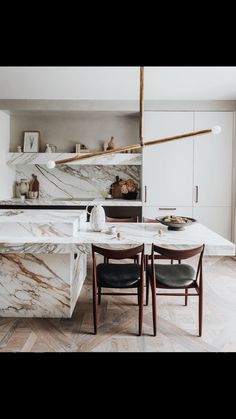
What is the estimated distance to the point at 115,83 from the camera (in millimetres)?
4301

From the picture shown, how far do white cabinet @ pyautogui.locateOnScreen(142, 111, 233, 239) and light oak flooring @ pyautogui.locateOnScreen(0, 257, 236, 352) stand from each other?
2.03 m

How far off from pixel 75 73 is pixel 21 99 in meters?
1.71

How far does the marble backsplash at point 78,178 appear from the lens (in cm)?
594

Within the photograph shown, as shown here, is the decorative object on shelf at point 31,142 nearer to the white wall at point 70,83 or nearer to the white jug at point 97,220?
the white wall at point 70,83

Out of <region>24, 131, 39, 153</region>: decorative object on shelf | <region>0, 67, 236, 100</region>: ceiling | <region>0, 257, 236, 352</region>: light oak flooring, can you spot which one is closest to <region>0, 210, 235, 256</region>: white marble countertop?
<region>0, 257, 236, 352</region>: light oak flooring

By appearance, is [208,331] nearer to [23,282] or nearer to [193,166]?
[23,282]

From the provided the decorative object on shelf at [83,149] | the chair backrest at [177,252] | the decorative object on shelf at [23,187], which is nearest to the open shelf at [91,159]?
the decorative object on shelf at [83,149]

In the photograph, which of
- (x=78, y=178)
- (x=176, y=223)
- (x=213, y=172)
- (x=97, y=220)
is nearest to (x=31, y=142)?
(x=78, y=178)

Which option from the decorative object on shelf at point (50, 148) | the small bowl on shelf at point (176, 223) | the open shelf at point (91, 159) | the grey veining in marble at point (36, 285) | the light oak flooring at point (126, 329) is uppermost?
the decorative object on shelf at point (50, 148)

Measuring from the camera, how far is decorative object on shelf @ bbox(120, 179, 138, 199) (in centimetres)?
568

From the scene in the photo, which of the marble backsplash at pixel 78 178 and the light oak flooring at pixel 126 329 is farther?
the marble backsplash at pixel 78 178

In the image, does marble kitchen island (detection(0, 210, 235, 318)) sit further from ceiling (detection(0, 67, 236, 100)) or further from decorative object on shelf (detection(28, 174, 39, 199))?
decorative object on shelf (detection(28, 174, 39, 199))

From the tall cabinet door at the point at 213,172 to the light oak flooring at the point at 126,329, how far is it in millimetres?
2005

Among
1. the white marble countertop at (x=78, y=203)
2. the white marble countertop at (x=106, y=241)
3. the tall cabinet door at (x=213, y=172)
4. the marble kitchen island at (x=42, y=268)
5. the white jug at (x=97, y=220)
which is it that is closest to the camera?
the white marble countertop at (x=106, y=241)
